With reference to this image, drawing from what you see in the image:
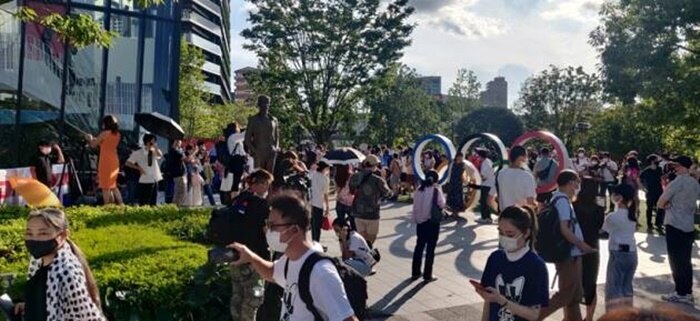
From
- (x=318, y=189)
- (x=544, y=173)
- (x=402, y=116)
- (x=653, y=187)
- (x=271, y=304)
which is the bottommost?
(x=271, y=304)

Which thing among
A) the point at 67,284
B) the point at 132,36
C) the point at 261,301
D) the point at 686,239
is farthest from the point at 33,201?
the point at 132,36

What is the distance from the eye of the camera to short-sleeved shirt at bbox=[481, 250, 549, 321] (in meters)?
4.20

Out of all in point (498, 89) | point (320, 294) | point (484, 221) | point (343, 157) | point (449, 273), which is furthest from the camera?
point (498, 89)

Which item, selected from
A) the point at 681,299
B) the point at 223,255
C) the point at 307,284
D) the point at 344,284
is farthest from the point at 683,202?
the point at 223,255

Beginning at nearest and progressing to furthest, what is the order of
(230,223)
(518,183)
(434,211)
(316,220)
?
(230,223) < (518,183) < (434,211) < (316,220)

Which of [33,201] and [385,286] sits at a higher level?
[33,201]

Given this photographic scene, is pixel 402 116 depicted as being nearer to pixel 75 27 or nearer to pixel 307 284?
pixel 75 27

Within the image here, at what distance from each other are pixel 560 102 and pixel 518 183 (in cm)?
4535

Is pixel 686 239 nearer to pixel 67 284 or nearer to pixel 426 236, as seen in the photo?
pixel 426 236

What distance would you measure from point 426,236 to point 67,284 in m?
6.30

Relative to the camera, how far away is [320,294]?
3447mm

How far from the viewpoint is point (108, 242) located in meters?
7.86

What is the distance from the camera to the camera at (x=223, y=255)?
152 inches

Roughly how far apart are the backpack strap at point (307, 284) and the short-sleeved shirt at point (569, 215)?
11.8 ft
